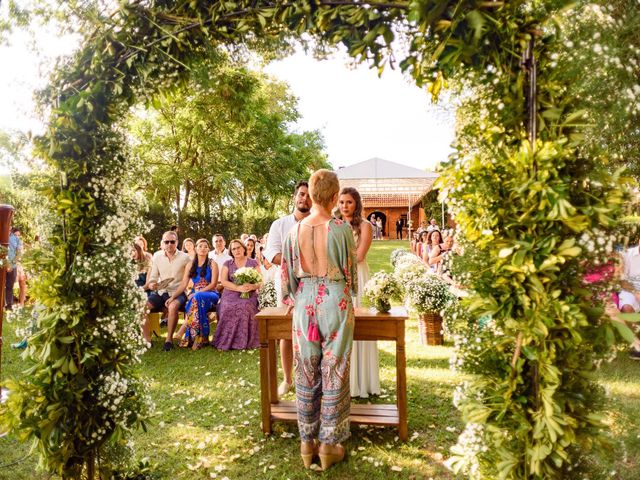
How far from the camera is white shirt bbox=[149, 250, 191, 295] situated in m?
8.98

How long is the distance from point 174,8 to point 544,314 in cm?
298

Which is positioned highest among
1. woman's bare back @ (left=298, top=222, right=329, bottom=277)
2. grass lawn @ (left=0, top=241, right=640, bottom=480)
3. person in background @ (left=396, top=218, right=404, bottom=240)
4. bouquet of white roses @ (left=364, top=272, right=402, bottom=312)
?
person in background @ (left=396, top=218, right=404, bottom=240)

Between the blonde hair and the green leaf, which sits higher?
the blonde hair

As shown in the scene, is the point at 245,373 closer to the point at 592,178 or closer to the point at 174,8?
the point at 174,8

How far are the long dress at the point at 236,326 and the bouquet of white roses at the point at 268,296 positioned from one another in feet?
1.15

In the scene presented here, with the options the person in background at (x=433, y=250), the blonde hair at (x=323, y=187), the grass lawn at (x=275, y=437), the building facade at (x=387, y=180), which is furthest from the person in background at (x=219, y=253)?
the building facade at (x=387, y=180)

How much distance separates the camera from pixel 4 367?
7.27 m

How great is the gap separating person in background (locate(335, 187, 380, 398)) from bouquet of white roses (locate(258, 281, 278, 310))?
2308 millimetres

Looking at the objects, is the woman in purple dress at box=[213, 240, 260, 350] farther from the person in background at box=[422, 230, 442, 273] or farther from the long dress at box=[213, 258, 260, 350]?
the person in background at box=[422, 230, 442, 273]

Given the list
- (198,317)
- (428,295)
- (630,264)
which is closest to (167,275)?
(198,317)

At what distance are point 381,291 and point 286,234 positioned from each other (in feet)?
4.08

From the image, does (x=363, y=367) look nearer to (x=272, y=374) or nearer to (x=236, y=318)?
(x=272, y=374)

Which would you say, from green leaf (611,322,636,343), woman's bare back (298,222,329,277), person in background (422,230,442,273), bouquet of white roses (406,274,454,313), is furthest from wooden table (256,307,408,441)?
person in background (422,230,442,273)

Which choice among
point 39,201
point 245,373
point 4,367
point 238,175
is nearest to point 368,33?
point 39,201
